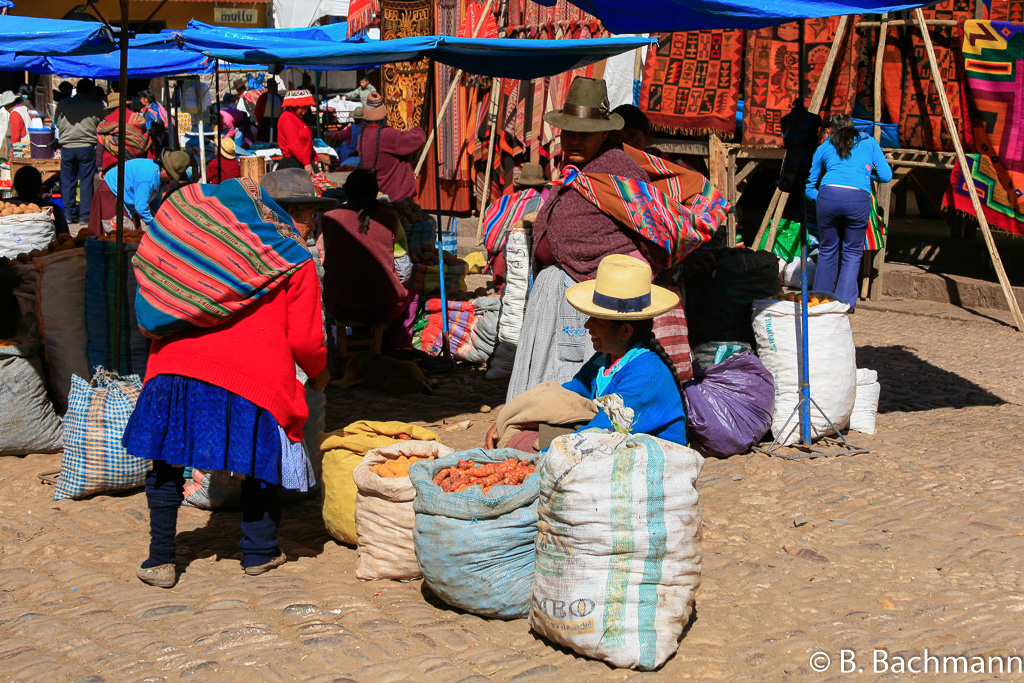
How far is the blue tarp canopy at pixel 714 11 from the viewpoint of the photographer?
4.57 meters

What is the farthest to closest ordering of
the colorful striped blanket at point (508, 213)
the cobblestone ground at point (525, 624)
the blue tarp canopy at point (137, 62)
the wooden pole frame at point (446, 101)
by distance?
the wooden pole frame at point (446, 101) → the blue tarp canopy at point (137, 62) → the colorful striped blanket at point (508, 213) → the cobblestone ground at point (525, 624)

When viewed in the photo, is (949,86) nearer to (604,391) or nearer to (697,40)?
(697,40)

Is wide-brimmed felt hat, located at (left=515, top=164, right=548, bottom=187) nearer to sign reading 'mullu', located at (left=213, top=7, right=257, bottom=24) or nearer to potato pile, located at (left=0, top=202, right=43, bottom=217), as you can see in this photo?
potato pile, located at (left=0, top=202, right=43, bottom=217)

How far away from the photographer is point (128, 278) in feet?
17.5

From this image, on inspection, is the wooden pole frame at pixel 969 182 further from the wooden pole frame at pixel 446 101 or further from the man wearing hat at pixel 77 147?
the man wearing hat at pixel 77 147

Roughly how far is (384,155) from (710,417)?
6276 millimetres

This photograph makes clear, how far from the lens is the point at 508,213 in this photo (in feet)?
24.3

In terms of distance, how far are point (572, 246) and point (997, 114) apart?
5882mm

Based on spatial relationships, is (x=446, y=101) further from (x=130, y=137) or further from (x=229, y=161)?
(x=130, y=137)

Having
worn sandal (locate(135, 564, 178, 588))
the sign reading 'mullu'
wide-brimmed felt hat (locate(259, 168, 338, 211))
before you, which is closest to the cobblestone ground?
worn sandal (locate(135, 564, 178, 588))

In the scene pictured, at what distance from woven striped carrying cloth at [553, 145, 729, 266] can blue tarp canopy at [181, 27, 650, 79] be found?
112cm

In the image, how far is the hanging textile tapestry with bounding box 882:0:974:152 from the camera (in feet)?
29.5

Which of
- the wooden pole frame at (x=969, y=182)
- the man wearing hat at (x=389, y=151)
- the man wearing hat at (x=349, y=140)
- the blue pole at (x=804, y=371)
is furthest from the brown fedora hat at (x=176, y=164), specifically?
the wooden pole frame at (x=969, y=182)

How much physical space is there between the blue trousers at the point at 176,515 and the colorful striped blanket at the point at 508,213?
3.84m
